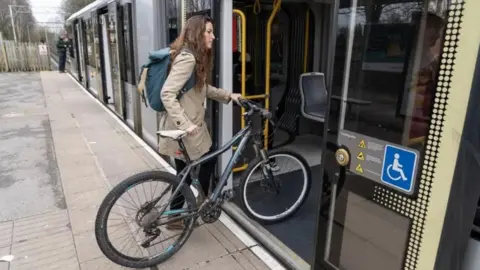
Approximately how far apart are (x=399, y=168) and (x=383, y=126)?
205mm

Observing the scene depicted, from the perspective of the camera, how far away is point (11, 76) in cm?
1374

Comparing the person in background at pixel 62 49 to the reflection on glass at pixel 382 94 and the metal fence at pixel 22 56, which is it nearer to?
the metal fence at pixel 22 56

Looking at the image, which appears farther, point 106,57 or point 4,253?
point 106,57

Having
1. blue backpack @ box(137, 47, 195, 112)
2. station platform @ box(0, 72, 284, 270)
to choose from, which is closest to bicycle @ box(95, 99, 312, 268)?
station platform @ box(0, 72, 284, 270)

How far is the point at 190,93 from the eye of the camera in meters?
2.49

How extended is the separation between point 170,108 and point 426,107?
59.3 inches

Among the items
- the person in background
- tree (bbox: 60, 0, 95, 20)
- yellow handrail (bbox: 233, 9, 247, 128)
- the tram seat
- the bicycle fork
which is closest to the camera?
the bicycle fork

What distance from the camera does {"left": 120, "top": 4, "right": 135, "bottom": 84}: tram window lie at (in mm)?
4951

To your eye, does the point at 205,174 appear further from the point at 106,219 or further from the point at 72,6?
the point at 72,6

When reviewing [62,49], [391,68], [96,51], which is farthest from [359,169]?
[62,49]

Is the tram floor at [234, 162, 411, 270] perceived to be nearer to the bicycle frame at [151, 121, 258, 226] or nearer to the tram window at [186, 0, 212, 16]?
the bicycle frame at [151, 121, 258, 226]

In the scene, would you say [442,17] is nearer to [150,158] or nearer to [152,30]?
[152,30]

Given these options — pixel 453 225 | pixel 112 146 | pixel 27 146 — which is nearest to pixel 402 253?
pixel 453 225

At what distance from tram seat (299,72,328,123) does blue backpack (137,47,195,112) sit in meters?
2.09
